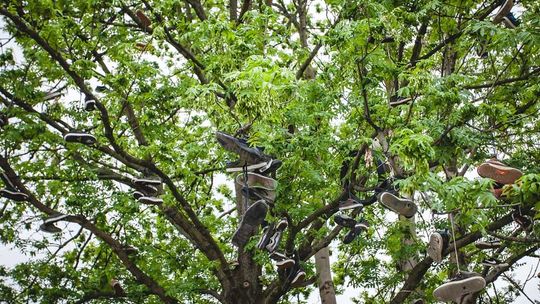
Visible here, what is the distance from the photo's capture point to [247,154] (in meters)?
4.64

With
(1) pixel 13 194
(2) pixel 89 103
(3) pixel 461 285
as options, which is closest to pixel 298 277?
(3) pixel 461 285

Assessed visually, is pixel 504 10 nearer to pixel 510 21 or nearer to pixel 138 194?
pixel 510 21

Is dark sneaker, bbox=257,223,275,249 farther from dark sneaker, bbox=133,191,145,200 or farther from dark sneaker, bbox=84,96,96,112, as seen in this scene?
dark sneaker, bbox=84,96,96,112

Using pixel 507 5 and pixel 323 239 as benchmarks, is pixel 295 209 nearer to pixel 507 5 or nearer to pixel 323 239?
pixel 323 239

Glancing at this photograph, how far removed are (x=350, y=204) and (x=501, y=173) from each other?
1.24 meters

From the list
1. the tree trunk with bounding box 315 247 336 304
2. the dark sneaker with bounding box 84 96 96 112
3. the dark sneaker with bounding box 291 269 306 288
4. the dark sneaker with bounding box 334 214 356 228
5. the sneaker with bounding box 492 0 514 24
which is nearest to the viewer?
the sneaker with bounding box 492 0 514 24

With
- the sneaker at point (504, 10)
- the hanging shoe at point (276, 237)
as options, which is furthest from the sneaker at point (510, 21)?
the hanging shoe at point (276, 237)

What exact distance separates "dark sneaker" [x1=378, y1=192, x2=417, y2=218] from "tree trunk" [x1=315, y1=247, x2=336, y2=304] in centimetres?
259

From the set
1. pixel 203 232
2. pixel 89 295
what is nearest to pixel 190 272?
pixel 203 232

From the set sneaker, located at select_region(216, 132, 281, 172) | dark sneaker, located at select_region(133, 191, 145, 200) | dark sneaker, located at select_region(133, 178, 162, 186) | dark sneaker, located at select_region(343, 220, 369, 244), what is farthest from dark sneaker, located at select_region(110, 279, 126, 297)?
sneaker, located at select_region(216, 132, 281, 172)

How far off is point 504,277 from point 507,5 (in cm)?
363

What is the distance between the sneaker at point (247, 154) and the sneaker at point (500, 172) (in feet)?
5.59

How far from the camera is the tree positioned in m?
4.60

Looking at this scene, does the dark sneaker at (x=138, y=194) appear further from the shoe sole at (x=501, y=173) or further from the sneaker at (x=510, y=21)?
the sneaker at (x=510, y=21)
